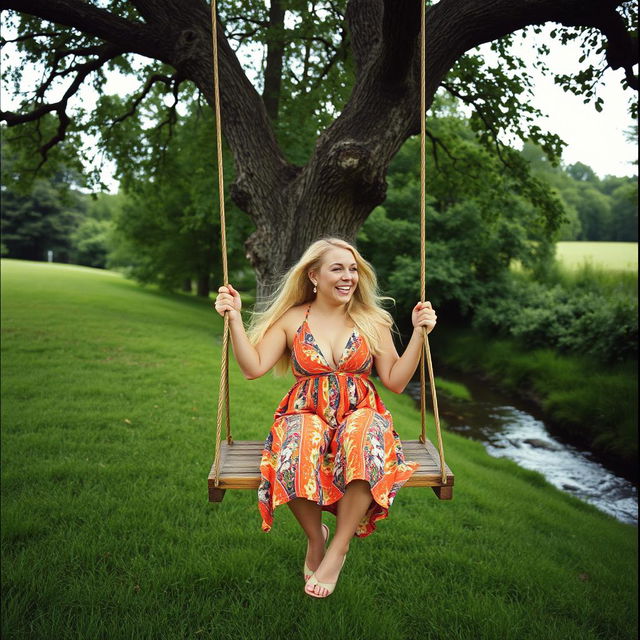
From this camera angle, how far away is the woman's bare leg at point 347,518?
7.07ft

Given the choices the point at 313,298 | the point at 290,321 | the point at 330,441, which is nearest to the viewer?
the point at 330,441

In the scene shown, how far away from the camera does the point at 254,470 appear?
2.34 metres

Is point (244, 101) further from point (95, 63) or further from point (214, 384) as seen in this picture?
point (214, 384)

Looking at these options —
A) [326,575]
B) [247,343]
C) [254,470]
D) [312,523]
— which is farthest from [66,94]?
[326,575]

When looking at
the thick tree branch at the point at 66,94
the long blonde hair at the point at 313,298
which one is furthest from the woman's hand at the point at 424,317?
the thick tree branch at the point at 66,94

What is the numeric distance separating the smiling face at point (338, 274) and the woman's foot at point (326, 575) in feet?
4.02

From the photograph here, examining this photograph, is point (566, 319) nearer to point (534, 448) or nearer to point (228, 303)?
point (534, 448)

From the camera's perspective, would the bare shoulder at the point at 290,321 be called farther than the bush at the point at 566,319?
No

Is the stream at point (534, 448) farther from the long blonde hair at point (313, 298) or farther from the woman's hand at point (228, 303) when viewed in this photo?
the woman's hand at point (228, 303)

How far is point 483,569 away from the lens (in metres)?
3.22

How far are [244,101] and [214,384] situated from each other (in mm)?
4482

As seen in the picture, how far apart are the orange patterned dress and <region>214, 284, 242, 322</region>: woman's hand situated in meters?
0.38

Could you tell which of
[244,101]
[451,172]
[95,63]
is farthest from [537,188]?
[95,63]

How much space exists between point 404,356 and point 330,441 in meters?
0.57
